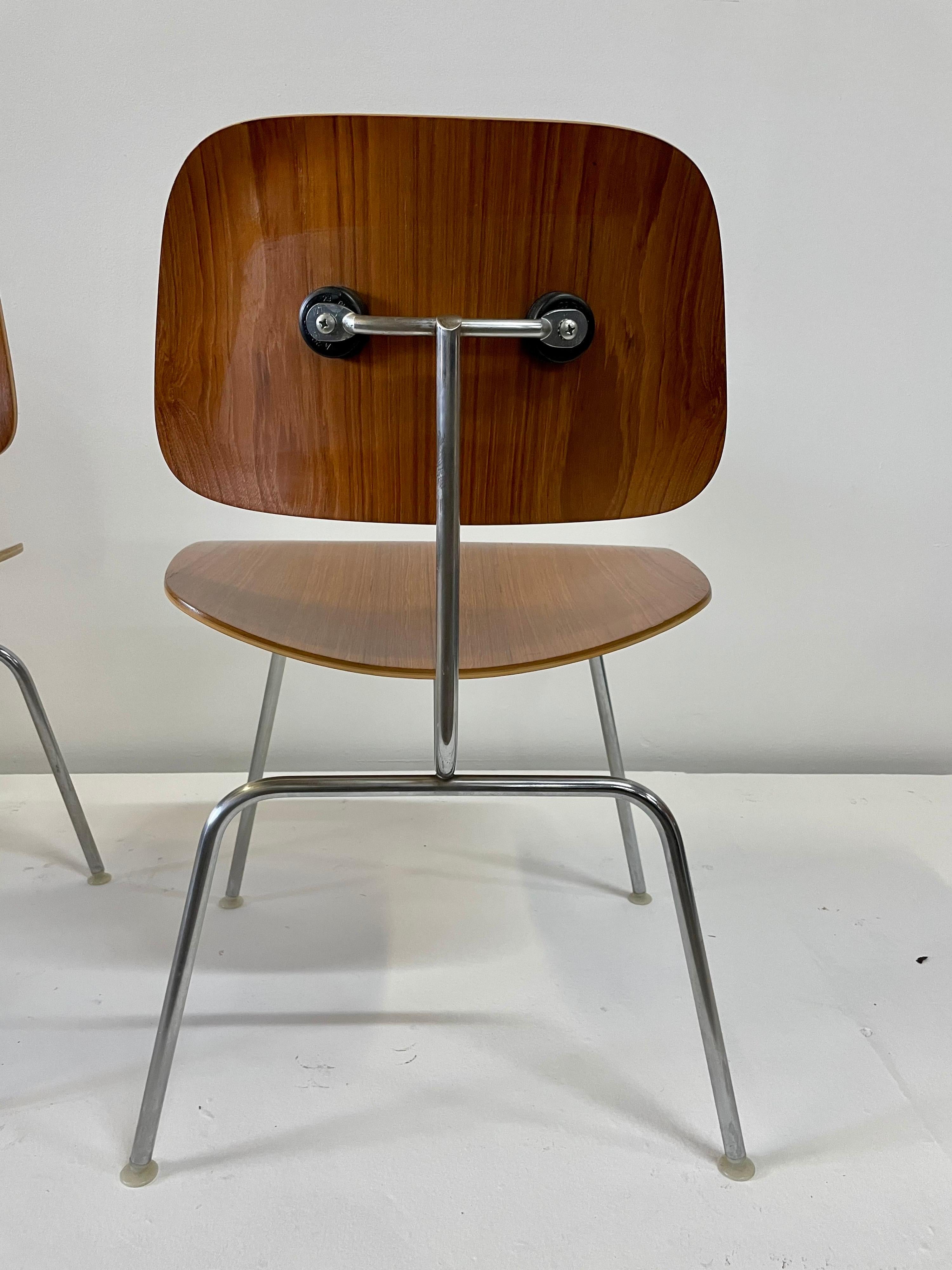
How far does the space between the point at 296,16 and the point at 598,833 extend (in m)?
1.12

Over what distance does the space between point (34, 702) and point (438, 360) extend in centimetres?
70

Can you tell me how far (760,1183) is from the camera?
2.29 feet

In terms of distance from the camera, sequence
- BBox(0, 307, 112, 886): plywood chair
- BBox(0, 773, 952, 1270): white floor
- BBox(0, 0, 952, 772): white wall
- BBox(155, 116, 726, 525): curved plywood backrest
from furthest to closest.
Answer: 1. BBox(0, 0, 952, 772): white wall
2. BBox(0, 307, 112, 886): plywood chair
3. BBox(0, 773, 952, 1270): white floor
4. BBox(155, 116, 726, 525): curved plywood backrest

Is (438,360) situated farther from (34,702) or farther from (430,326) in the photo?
(34,702)

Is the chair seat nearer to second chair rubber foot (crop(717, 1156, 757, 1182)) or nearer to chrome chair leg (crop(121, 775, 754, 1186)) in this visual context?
chrome chair leg (crop(121, 775, 754, 1186))

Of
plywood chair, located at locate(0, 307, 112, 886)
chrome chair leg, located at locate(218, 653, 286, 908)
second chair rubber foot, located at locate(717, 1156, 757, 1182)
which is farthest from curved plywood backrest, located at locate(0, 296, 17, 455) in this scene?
second chair rubber foot, located at locate(717, 1156, 757, 1182)

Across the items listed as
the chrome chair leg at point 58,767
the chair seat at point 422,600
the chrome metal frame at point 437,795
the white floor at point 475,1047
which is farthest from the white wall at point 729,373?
the chrome metal frame at point 437,795

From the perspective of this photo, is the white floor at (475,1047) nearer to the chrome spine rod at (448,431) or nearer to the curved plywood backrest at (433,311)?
the chrome spine rod at (448,431)

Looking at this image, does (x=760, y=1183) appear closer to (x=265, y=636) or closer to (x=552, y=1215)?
(x=552, y=1215)

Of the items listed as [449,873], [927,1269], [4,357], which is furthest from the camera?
[449,873]

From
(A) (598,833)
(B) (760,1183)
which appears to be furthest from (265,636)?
(A) (598,833)

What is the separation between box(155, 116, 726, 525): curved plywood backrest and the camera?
0.52 m

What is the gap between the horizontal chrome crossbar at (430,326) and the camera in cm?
53

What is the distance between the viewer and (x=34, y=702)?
102 centimetres
